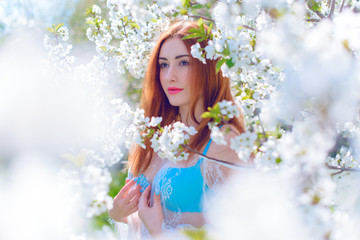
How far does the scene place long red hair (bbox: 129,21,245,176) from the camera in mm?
2230

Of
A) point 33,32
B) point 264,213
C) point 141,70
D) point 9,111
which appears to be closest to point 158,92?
point 141,70

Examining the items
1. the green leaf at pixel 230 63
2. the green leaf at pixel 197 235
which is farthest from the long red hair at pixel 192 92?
the green leaf at pixel 197 235

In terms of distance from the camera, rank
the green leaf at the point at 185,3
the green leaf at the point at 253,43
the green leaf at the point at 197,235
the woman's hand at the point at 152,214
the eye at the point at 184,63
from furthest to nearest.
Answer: the eye at the point at 184,63
the woman's hand at the point at 152,214
the green leaf at the point at 185,3
the green leaf at the point at 253,43
the green leaf at the point at 197,235

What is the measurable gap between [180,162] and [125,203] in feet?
1.27

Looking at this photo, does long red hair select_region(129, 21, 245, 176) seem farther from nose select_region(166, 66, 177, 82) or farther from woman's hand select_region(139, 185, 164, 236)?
woman's hand select_region(139, 185, 164, 236)

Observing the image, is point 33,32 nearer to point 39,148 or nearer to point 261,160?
point 39,148

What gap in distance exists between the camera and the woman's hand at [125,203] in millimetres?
2145

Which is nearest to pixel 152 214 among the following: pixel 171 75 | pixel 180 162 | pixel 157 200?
pixel 157 200

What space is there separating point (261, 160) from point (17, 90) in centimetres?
468

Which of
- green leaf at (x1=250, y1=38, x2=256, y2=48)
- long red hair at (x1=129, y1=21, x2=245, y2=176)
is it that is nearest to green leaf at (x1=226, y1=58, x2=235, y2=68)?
green leaf at (x1=250, y1=38, x2=256, y2=48)

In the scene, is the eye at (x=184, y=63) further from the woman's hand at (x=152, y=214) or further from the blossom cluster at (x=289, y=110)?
the woman's hand at (x=152, y=214)

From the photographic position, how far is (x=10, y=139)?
5.77 meters

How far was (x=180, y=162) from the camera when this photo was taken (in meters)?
2.19

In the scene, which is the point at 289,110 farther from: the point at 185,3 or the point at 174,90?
the point at 174,90
